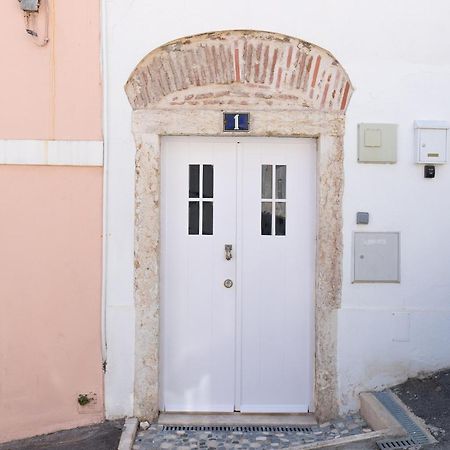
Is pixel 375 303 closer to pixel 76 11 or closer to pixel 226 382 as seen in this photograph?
pixel 226 382

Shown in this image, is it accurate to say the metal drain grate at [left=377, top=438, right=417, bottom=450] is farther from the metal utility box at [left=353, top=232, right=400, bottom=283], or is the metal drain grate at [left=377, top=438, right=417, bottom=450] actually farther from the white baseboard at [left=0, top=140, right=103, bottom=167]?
the white baseboard at [left=0, top=140, right=103, bottom=167]

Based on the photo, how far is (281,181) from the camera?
4969 mm

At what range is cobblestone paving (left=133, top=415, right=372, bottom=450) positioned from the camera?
4.41 m

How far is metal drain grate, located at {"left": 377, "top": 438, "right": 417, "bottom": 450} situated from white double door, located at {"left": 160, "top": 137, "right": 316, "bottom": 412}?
3.45ft

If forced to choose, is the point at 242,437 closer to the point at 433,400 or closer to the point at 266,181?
the point at 433,400

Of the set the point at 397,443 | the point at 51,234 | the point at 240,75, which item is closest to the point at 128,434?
the point at 51,234

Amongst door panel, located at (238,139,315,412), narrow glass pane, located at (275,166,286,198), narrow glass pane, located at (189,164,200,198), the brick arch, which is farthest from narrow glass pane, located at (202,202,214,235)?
the brick arch

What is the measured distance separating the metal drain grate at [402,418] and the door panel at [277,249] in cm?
64

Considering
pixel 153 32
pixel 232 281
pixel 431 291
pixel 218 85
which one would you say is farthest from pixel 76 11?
pixel 431 291

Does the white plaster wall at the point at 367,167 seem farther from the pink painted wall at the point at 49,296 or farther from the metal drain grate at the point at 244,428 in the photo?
the metal drain grate at the point at 244,428

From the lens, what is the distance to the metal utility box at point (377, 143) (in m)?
4.77

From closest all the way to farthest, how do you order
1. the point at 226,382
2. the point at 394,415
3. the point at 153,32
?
1. the point at 394,415
2. the point at 153,32
3. the point at 226,382

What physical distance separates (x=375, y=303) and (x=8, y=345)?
3001 millimetres

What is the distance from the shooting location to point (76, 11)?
186 inches
